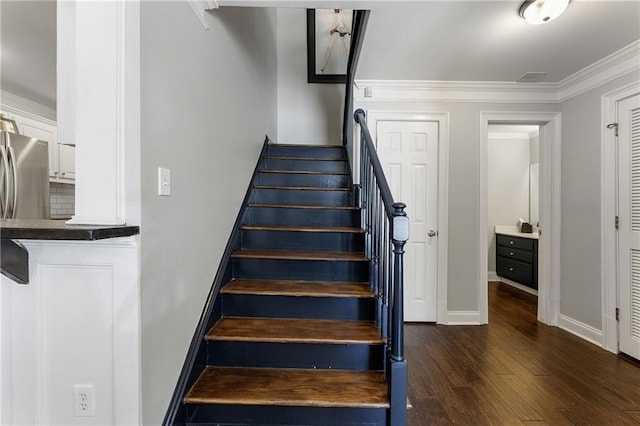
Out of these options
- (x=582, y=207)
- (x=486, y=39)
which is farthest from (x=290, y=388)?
(x=582, y=207)

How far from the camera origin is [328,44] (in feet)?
14.6

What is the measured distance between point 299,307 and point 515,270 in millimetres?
4213

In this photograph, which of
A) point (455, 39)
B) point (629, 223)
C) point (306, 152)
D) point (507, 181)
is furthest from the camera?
point (507, 181)

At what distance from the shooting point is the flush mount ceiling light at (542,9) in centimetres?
188

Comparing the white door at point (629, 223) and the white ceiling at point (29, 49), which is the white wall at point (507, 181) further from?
the white ceiling at point (29, 49)

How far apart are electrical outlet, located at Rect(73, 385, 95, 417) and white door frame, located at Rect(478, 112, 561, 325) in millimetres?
3292

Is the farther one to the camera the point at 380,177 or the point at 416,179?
the point at 416,179

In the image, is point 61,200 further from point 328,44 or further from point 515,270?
point 515,270

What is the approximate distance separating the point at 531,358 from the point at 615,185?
65.2 inches

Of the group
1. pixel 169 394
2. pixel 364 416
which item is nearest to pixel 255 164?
pixel 169 394

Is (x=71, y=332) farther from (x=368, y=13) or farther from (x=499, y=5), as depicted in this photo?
(x=499, y=5)

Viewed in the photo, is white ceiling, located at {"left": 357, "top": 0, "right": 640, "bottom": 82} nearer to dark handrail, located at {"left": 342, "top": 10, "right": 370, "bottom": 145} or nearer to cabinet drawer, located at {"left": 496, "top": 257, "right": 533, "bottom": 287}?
dark handrail, located at {"left": 342, "top": 10, "right": 370, "bottom": 145}

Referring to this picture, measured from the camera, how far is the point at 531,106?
3268mm

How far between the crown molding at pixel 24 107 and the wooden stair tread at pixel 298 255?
322 cm
